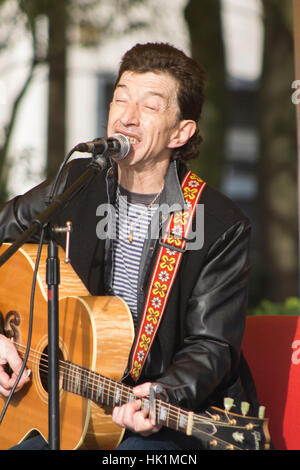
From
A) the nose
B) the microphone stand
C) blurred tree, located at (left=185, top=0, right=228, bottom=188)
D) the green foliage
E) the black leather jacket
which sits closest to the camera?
the microphone stand

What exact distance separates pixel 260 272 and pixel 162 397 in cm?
746

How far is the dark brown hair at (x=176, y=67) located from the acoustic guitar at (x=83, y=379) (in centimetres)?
92

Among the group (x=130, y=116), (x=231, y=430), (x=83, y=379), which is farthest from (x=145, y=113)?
(x=231, y=430)

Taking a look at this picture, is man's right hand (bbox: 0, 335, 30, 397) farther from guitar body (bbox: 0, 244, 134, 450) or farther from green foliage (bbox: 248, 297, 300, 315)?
green foliage (bbox: 248, 297, 300, 315)

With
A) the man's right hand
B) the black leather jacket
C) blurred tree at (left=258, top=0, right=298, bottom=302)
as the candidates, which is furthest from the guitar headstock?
blurred tree at (left=258, top=0, right=298, bottom=302)

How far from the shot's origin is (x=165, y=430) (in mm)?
2840

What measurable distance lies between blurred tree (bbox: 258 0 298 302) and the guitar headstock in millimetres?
6136

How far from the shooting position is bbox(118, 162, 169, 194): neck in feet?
10.7

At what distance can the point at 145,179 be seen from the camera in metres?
3.26

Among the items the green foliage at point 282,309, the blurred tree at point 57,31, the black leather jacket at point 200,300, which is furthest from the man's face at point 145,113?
the blurred tree at point 57,31

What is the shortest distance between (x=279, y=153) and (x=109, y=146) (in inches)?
242

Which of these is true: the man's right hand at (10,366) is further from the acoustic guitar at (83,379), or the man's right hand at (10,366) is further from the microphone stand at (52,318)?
the microphone stand at (52,318)

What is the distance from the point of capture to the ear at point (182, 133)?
3262 millimetres

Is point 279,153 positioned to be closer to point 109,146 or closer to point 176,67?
point 176,67
